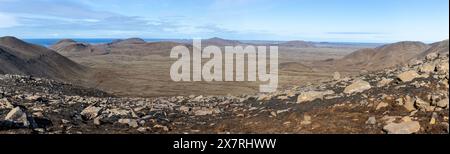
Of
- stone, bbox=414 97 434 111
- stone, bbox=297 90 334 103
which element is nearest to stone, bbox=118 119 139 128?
stone, bbox=297 90 334 103

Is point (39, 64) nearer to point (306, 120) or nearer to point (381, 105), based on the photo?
point (306, 120)

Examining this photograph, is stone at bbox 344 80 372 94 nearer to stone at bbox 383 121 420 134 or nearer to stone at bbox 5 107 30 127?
stone at bbox 383 121 420 134

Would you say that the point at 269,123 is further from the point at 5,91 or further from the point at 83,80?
the point at 83,80

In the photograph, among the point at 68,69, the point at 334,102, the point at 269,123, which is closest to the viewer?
the point at 269,123

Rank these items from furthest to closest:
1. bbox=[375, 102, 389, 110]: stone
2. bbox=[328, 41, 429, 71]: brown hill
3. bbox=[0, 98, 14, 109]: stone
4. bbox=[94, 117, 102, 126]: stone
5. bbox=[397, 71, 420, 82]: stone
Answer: bbox=[328, 41, 429, 71]: brown hill, bbox=[0, 98, 14, 109]: stone, bbox=[397, 71, 420, 82]: stone, bbox=[94, 117, 102, 126]: stone, bbox=[375, 102, 389, 110]: stone

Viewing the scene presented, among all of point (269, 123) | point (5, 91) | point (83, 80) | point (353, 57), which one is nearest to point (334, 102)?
point (269, 123)

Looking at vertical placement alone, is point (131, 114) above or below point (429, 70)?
below

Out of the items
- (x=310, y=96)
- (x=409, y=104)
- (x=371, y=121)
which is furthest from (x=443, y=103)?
(x=310, y=96)
